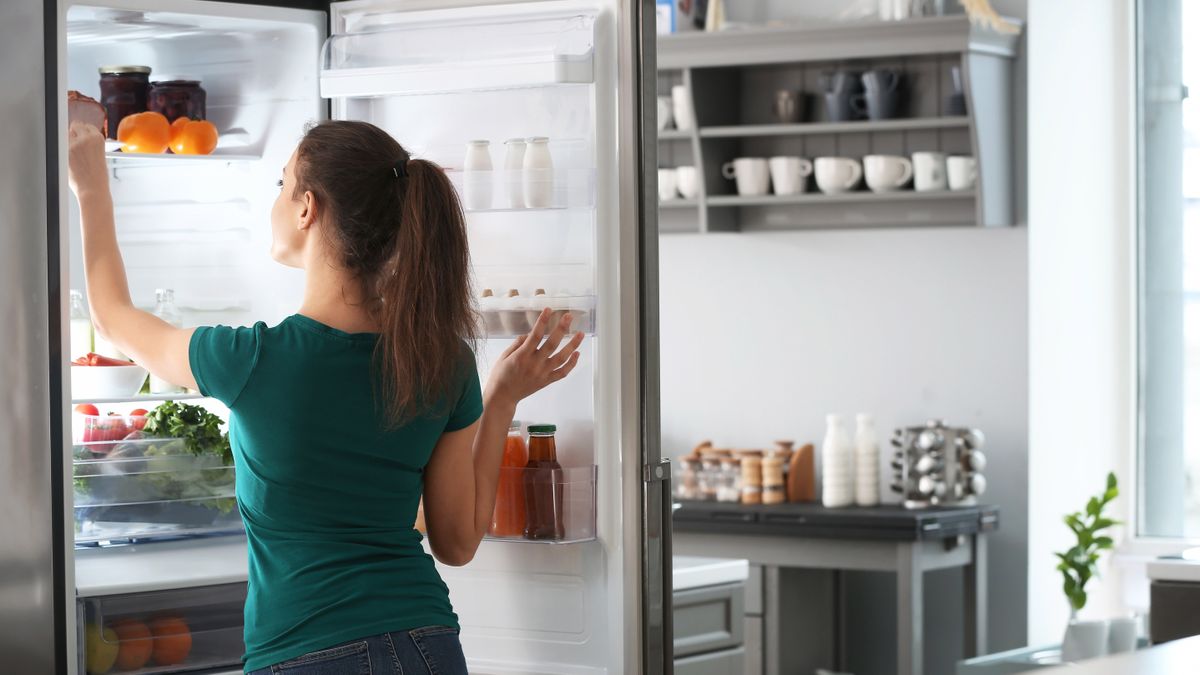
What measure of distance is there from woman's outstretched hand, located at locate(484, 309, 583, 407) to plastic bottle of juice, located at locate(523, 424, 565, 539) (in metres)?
0.10

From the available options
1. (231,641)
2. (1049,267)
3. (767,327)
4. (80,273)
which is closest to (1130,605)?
(1049,267)

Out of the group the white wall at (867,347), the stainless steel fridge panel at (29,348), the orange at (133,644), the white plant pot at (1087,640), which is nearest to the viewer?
the stainless steel fridge panel at (29,348)

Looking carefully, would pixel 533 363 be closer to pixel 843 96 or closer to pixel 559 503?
pixel 559 503

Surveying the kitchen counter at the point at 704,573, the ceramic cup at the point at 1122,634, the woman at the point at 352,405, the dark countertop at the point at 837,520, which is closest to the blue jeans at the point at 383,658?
the woman at the point at 352,405

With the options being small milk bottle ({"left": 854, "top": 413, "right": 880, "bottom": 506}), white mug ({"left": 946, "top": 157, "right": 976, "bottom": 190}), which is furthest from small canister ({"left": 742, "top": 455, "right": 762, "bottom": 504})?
white mug ({"left": 946, "top": 157, "right": 976, "bottom": 190})

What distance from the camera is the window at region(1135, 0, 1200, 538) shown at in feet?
13.5

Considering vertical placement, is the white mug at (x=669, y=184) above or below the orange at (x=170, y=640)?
above

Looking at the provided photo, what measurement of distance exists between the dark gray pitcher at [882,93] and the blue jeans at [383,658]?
9.20 ft

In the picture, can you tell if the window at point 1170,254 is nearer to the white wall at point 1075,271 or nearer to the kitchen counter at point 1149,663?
the white wall at point 1075,271

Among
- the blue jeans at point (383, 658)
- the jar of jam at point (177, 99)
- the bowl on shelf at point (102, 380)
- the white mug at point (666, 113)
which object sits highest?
the white mug at point (666, 113)

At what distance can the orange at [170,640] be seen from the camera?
222 cm

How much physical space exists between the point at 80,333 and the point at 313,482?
2.80ft

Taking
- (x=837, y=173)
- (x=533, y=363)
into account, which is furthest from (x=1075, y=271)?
(x=533, y=363)

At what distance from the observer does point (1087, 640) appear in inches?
139
